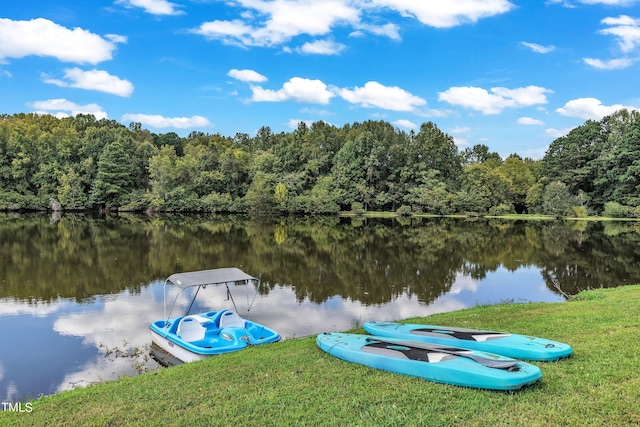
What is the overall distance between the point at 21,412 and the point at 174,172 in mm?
65680

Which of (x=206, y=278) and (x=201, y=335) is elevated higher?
(x=206, y=278)

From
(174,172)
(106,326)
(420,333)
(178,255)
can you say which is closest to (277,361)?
(420,333)

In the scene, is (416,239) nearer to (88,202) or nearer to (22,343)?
(22,343)

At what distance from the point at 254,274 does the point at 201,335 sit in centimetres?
1003

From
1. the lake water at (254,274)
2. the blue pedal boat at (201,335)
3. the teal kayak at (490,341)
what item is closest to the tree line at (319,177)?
the lake water at (254,274)

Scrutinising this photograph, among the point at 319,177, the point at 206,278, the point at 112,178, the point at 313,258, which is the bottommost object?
the point at 313,258

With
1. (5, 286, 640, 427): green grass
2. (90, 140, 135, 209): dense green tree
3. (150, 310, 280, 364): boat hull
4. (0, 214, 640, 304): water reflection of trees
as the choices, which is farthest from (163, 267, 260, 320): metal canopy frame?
(90, 140, 135, 209): dense green tree

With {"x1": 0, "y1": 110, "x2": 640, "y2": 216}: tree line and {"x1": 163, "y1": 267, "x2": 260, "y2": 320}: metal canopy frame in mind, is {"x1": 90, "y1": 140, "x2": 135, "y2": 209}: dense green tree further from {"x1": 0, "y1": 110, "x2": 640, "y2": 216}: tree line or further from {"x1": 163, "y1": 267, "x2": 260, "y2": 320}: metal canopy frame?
{"x1": 163, "y1": 267, "x2": 260, "y2": 320}: metal canopy frame

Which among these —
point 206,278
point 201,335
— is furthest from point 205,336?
point 206,278

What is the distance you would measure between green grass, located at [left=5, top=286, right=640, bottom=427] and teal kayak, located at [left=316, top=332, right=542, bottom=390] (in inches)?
5.4

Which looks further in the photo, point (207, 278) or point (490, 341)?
point (207, 278)

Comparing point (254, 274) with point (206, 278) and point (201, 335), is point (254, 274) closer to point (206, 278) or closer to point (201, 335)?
point (206, 278)

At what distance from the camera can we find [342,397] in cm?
615

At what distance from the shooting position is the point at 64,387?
948 cm
